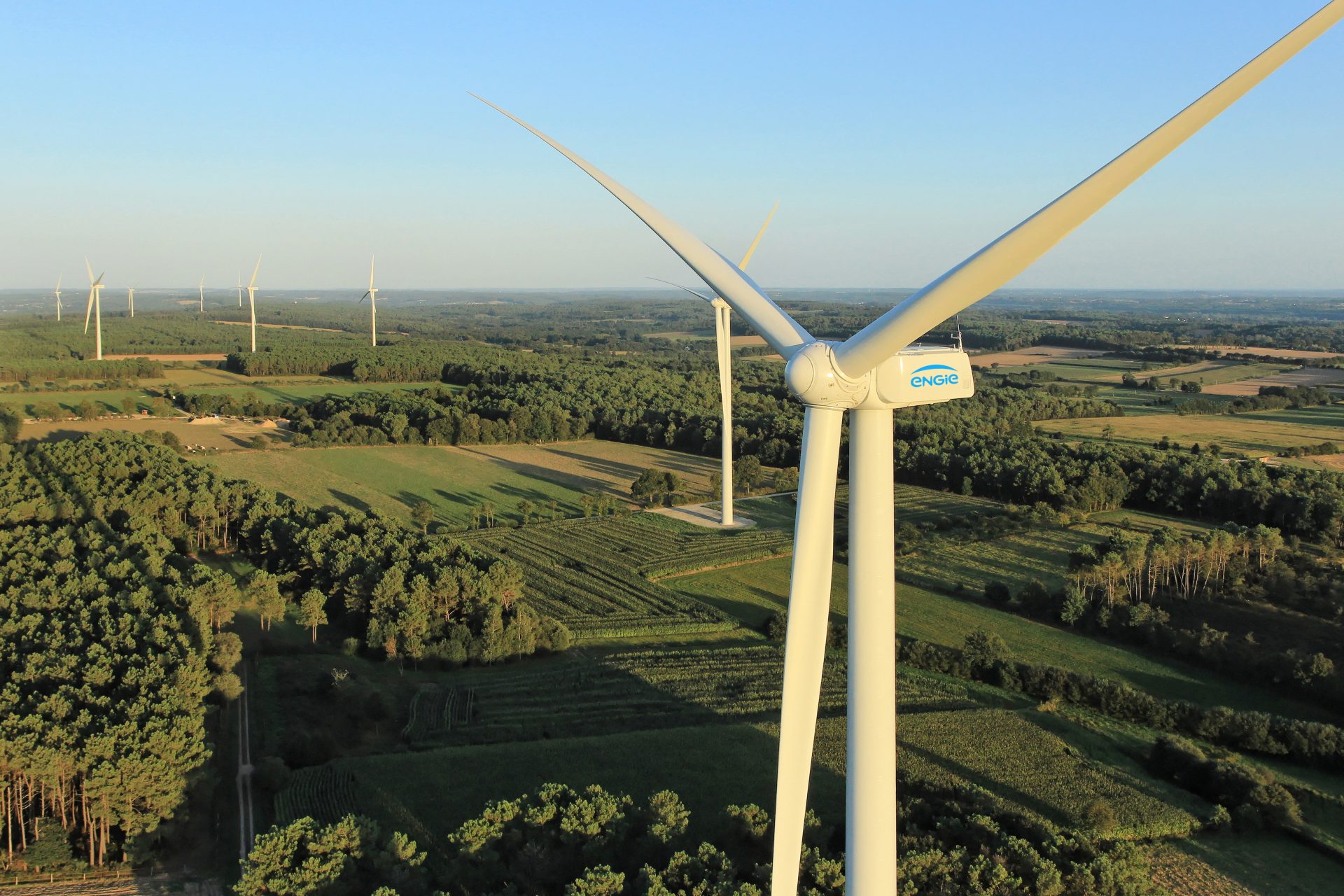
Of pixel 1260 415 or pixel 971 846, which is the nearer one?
pixel 971 846

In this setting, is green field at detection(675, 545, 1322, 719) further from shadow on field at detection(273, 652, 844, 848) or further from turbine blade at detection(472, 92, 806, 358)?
turbine blade at detection(472, 92, 806, 358)

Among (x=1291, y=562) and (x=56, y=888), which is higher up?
(x=1291, y=562)

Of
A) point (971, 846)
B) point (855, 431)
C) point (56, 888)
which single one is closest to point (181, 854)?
point (56, 888)

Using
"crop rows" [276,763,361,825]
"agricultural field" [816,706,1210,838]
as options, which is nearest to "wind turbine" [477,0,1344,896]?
"agricultural field" [816,706,1210,838]

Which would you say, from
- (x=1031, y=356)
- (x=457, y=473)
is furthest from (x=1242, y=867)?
(x=1031, y=356)

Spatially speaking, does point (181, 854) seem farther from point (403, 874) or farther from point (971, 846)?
point (971, 846)

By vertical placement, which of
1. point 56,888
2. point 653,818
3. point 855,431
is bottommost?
point 56,888
